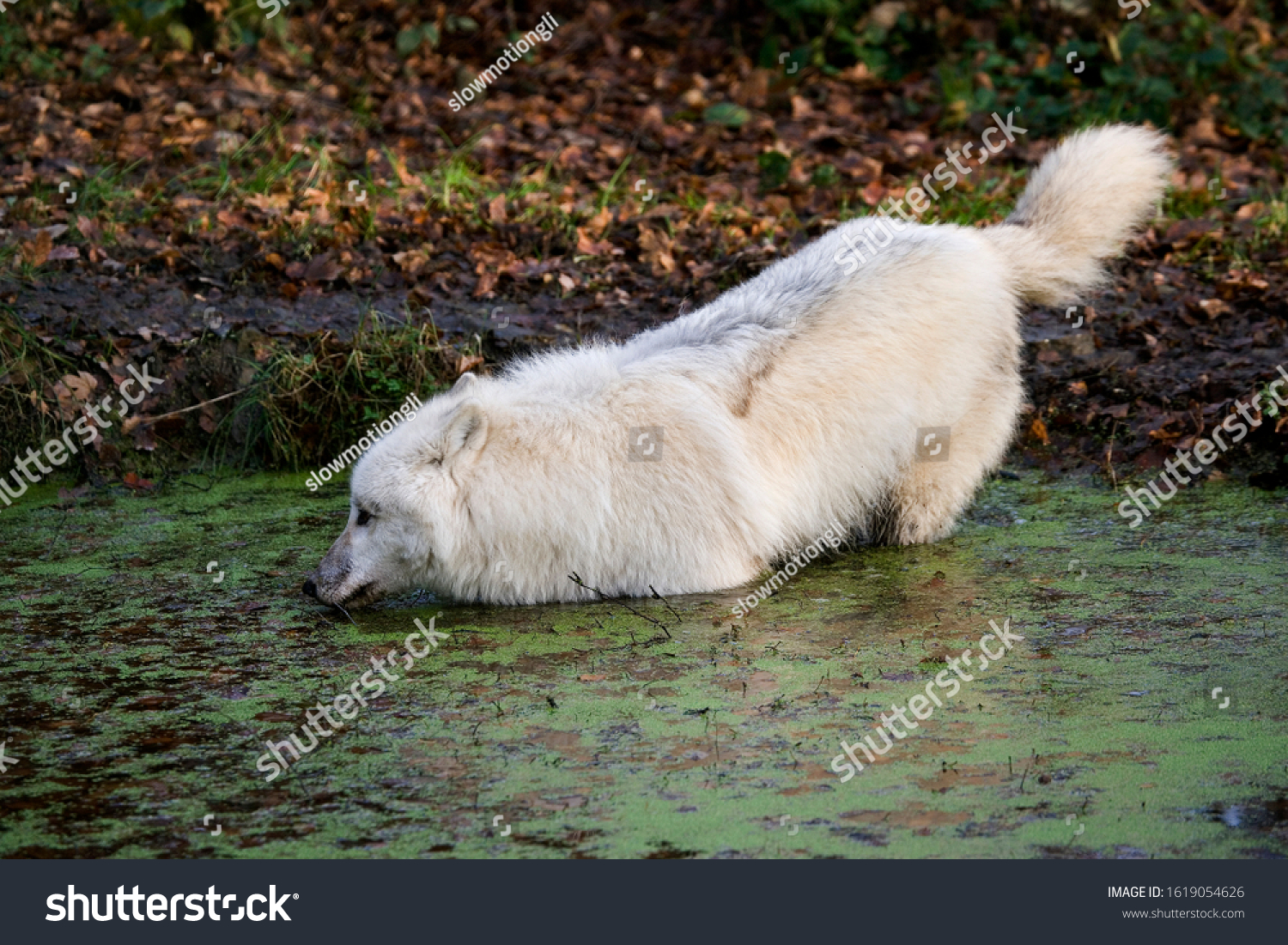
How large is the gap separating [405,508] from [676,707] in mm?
1571

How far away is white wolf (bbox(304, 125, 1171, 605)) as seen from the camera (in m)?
5.62

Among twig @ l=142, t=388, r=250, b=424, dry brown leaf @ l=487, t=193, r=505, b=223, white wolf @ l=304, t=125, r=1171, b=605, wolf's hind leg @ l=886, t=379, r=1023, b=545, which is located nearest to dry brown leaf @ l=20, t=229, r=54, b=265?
twig @ l=142, t=388, r=250, b=424

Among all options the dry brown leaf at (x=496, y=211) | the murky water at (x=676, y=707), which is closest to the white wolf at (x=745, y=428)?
the murky water at (x=676, y=707)

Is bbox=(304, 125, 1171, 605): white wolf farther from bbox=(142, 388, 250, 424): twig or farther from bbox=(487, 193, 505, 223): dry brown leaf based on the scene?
bbox=(487, 193, 505, 223): dry brown leaf

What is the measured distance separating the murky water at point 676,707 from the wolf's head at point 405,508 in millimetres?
165

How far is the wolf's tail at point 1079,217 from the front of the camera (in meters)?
6.57

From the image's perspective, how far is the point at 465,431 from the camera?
5562mm

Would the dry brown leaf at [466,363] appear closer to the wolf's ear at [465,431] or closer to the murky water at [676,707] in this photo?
the murky water at [676,707]

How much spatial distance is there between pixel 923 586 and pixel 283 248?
508 cm

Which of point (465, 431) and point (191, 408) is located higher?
point (465, 431)

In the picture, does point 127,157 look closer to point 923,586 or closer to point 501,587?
point 501,587

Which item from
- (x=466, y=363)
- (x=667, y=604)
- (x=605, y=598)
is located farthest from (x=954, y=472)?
(x=466, y=363)

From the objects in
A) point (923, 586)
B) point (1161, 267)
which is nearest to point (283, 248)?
point (923, 586)

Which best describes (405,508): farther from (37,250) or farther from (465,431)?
(37,250)
